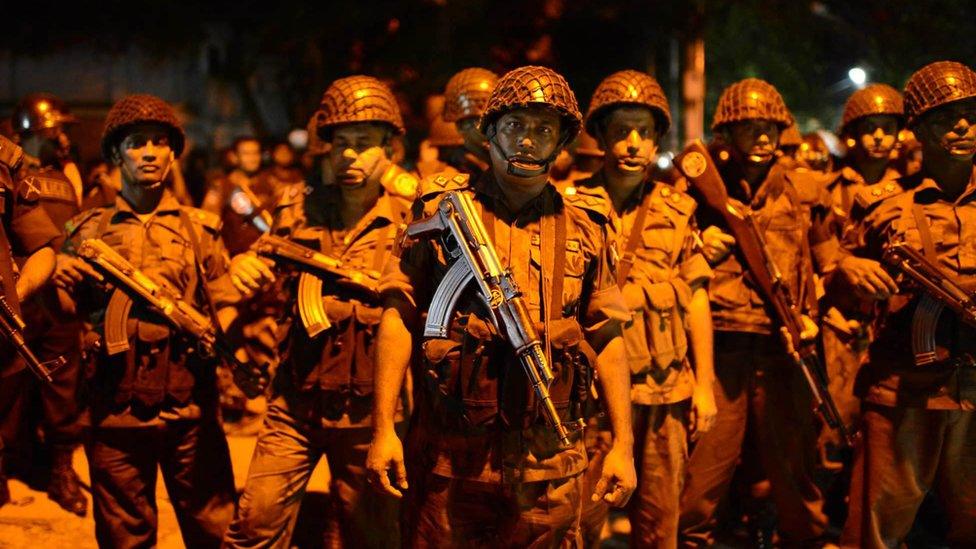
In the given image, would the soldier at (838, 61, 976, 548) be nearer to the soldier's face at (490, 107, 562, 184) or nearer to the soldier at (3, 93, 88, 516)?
the soldier's face at (490, 107, 562, 184)

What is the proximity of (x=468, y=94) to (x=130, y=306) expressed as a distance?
107 inches

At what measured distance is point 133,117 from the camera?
5.14 m

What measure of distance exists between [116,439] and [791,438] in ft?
11.3

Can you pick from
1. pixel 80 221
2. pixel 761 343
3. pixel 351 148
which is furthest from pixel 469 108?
pixel 80 221

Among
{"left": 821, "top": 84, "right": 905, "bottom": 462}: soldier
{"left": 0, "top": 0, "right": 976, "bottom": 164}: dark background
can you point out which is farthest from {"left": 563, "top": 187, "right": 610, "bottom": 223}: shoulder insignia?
{"left": 0, "top": 0, "right": 976, "bottom": 164}: dark background

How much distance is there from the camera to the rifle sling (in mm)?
5047

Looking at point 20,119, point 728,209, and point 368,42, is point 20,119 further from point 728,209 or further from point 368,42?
point 368,42

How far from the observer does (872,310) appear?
5547 millimetres

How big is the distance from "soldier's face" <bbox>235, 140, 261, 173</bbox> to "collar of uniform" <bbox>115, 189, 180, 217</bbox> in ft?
20.2

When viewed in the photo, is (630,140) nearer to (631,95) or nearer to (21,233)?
(631,95)

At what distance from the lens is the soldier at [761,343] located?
5.65 metres

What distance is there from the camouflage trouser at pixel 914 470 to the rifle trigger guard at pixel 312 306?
104 inches

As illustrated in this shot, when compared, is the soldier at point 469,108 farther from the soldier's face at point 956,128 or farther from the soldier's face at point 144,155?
the soldier's face at point 956,128

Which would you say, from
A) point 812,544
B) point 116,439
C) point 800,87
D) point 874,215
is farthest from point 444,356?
point 800,87
